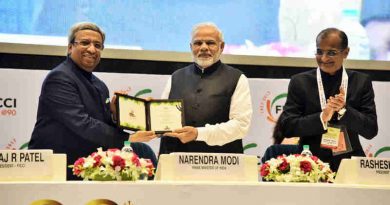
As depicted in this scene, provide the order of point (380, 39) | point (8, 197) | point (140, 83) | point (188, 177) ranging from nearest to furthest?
1. point (8, 197)
2. point (188, 177)
3. point (140, 83)
4. point (380, 39)

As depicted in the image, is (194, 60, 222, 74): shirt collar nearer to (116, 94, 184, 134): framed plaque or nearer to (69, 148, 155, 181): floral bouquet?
(116, 94, 184, 134): framed plaque

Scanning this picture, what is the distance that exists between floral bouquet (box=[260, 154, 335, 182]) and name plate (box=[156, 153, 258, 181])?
28 centimetres

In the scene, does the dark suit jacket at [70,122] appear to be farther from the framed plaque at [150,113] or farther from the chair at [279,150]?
the chair at [279,150]

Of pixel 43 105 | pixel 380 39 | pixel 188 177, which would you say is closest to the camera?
pixel 188 177

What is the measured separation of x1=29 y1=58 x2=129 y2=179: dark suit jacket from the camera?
15.3 feet

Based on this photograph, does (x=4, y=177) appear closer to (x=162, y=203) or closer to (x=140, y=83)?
(x=162, y=203)

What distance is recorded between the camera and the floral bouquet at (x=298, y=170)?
Result: 410cm

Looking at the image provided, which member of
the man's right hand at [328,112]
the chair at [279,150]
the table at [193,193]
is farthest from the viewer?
the chair at [279,150]

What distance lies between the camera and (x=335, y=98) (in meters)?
4.94

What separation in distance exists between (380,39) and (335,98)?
7.84 ft

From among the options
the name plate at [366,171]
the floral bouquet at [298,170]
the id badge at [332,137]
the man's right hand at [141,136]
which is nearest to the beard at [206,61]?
the man's right hand at [141,136]

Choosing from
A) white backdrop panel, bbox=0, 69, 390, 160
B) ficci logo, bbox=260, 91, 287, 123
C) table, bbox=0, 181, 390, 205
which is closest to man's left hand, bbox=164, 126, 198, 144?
table, bbox=0, 181, 390, 205

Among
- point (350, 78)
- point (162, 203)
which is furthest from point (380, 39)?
point (162, 203)

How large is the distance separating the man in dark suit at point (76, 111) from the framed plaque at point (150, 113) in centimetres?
8
